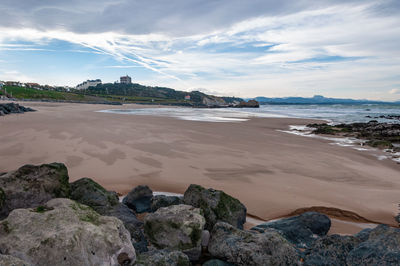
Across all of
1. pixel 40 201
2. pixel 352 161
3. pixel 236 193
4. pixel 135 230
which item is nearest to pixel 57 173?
pixel 40 201

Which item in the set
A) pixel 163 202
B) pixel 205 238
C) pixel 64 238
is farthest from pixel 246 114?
pixel 64 238

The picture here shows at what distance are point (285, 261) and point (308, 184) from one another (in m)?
4.61

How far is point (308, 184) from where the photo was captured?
7.33 meters

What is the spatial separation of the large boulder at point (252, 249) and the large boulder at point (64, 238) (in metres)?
1.36

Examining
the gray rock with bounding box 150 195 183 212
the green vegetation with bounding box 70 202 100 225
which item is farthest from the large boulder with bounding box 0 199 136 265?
the gray rock with bounding box 150 195 183 212

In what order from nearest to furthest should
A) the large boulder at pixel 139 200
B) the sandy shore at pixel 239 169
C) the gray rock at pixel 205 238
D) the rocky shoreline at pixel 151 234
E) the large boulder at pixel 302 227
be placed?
the rocky shoreline at pixel 151 234 < the gray rock at pixel 205 238 < the large boulder at pixel 302 227 < the large boulder at pixel 139 200 < the sandy shore at pixel 239 169

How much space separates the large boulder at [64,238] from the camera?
8.22 feet

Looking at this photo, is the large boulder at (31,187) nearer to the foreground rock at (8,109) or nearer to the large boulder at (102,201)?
the large boulder at (102,201)

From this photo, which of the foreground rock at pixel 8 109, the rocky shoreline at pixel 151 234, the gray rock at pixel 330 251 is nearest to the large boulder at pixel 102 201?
the rocky shoreline at pixel 151 234

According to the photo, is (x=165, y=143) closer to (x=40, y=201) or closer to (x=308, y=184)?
(x=308, y=184)

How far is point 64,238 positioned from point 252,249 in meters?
2.46

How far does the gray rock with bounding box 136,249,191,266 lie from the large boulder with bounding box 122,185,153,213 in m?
2.29

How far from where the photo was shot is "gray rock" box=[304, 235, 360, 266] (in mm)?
3348

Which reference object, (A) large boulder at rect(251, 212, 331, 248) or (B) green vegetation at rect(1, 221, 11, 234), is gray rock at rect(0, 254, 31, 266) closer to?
(B) green vegetation at rect(1, 221, 11, 234)
